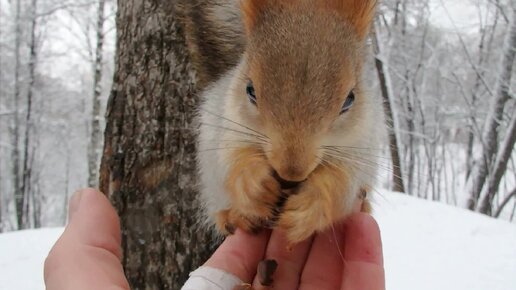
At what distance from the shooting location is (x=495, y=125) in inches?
308

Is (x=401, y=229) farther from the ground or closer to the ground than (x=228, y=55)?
closer to the ground

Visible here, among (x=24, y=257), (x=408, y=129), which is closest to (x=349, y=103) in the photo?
(x=24, y=257)

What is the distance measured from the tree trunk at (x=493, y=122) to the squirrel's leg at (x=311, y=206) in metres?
7.32

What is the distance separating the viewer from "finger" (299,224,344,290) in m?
1.34

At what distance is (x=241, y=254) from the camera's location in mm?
1386

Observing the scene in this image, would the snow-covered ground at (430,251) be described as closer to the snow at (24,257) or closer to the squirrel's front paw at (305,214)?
the snow at (24,257)

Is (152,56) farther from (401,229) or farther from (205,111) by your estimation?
(401,229)

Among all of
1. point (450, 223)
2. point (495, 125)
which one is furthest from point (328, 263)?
point (495, 125)

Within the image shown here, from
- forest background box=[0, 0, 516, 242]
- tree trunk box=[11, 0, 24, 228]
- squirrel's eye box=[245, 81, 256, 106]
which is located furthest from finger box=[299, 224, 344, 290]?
tree trunk box=[11, 0, 24, 228]

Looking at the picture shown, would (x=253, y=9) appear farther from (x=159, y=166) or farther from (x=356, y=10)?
(x=159, y=166)

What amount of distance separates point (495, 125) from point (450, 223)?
4319 mm

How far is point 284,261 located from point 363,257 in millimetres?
256

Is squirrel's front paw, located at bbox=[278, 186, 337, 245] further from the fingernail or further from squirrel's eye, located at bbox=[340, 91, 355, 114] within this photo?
the fingernail

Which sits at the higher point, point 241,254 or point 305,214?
point 305,214
